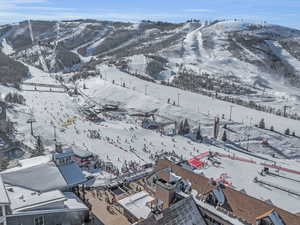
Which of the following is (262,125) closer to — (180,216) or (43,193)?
(180,216)

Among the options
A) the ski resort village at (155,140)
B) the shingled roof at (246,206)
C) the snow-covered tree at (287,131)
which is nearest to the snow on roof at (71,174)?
the ski resort village at (155,140)

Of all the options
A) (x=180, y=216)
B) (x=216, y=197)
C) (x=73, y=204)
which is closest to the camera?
(x=180, y=216)

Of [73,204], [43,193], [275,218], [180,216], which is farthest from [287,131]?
[43,193]

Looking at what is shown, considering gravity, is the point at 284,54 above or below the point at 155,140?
above

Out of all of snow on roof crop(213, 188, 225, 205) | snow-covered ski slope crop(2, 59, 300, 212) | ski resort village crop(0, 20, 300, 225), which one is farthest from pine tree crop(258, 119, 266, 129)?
snow on roof crop(213, 188, 225, 205)

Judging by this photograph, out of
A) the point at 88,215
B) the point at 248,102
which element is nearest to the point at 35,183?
the point at 88,215

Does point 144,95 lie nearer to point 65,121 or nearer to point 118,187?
point 65,121
